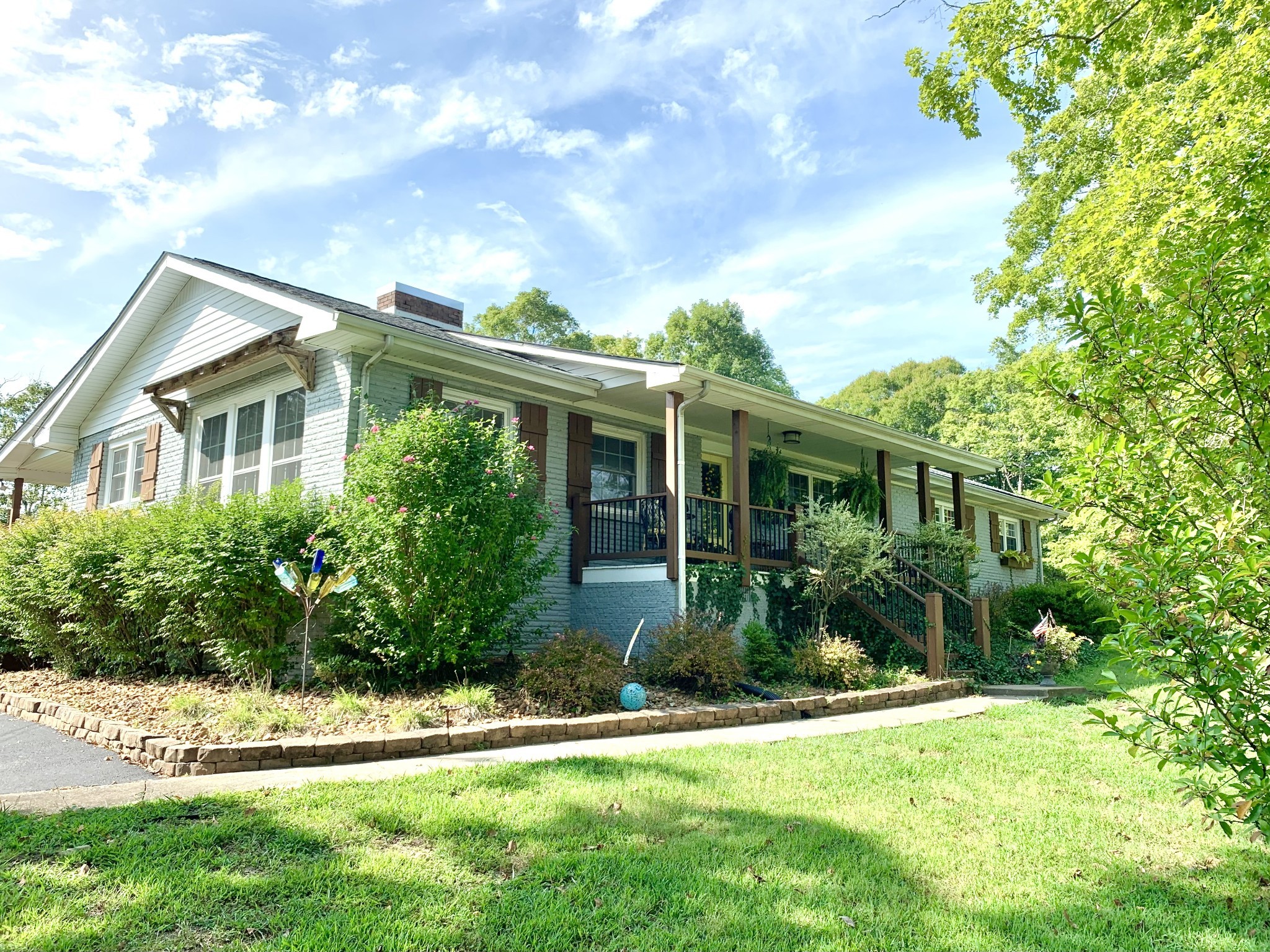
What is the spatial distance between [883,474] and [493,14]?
360 inches

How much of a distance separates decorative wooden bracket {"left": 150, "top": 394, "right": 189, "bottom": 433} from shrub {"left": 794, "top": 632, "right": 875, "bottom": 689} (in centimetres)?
937

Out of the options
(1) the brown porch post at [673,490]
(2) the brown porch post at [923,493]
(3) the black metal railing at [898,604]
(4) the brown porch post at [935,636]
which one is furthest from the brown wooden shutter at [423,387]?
(2) the brown porch post at [923,493]

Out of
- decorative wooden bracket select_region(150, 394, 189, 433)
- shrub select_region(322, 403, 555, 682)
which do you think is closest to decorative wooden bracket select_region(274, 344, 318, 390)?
shrub select_region(322, 403, 555, 682)

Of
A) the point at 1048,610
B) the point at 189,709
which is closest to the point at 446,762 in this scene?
the point at 189,709

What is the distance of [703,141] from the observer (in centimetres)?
1421

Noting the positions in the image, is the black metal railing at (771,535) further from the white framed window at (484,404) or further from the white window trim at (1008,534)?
the white window trim at (1008,534)

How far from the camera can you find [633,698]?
24.2ft

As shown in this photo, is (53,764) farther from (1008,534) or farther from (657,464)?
(1008,534)

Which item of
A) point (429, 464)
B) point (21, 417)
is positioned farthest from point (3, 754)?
point (21, 417)

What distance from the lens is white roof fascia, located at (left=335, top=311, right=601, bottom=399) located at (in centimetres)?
880

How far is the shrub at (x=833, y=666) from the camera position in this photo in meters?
9.23

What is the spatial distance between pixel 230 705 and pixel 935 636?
7844mm

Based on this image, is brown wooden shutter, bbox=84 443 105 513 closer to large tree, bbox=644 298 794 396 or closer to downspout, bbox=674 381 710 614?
downspout, bbox=674 381 710 614

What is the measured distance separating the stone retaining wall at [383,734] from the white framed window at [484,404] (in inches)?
178
